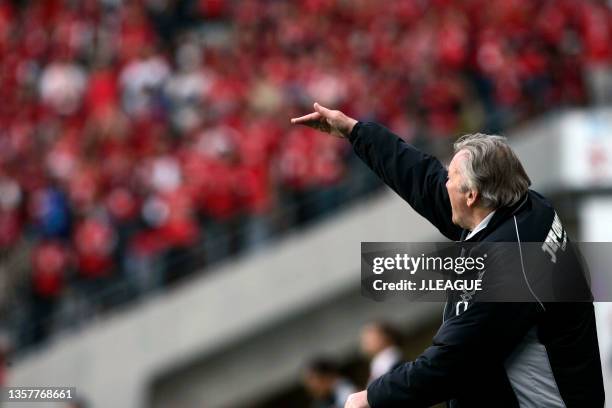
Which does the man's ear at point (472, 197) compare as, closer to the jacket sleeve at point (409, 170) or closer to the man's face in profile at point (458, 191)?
the man's face in profile at point (458, 191)

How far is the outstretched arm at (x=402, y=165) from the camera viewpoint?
3475 millimetres

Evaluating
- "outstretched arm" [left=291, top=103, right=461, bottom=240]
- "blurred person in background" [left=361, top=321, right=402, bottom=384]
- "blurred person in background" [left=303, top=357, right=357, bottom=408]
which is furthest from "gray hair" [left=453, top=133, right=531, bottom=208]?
"blurred person in background" [left=303, top=357, right=357, bottom=408]

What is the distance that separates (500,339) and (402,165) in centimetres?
69

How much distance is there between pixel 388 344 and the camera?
640 cm

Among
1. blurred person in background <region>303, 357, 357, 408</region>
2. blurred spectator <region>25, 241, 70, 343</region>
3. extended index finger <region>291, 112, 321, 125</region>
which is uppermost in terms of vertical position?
blurred spectator <region>25, 241, 70, 343</region>

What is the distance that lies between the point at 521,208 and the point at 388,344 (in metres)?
3.31

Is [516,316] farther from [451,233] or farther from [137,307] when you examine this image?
[137,307]

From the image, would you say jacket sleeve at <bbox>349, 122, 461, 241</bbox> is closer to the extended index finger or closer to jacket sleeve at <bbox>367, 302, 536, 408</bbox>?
the extended index finger

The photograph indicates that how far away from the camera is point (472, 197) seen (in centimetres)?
317

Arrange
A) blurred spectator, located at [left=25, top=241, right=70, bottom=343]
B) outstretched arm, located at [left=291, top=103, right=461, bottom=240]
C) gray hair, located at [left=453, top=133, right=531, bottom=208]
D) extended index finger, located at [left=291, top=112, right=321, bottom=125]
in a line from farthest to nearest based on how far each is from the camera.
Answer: blurred spectator, located at [left=25, top=241, right=70, bottom=343] < extended index finger, located at [left=291, top=112, right=321, bottom=125] < outstretched arm, located at [left=291, top=103, right=461, bottom=240] < gray hair, located at [left=453, top=133, right=531, bottom=208]

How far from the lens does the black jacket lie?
304cm

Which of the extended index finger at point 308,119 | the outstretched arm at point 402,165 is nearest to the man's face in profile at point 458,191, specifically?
the outstretched arm at point 402,165

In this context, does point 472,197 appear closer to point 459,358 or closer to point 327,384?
point 459,358

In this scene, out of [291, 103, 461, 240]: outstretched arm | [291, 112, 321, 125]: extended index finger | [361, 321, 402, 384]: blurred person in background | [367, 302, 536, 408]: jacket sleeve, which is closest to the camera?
[367, 302, 536, 408]: jacket sleeve
